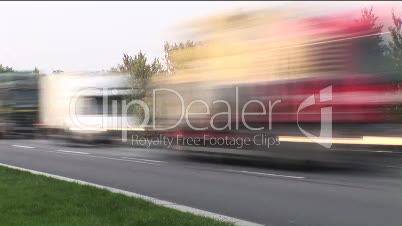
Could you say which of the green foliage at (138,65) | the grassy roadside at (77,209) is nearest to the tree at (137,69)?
the green foliage at (138,65)

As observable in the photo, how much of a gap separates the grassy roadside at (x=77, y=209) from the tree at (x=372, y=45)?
6148 millimetres

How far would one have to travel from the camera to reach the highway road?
25.5 feet

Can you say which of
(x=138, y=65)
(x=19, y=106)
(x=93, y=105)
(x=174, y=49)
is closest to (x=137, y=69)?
(x=138, y=65)

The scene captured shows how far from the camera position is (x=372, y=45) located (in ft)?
39.0

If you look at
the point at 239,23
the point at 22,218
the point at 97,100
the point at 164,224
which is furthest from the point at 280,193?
the point at 97,100

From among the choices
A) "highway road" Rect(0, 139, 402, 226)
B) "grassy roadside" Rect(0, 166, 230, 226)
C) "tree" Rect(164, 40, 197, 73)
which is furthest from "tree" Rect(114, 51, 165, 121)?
"grassy roadside" Rect(0, 166, 230, 226)

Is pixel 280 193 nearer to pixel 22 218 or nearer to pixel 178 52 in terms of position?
pixel 22 218

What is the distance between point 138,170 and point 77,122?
9854 millimetres

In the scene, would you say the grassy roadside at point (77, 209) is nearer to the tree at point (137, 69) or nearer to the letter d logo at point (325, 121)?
the letter d logo at point (325, 121)

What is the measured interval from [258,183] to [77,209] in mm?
4447

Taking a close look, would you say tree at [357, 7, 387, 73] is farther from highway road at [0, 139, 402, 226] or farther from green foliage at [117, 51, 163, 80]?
green foliage at [117, 51, 163, 80]

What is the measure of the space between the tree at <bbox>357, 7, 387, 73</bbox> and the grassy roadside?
6.15 m

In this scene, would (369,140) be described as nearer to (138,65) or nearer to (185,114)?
(185,114)

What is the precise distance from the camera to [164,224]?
6.58m
